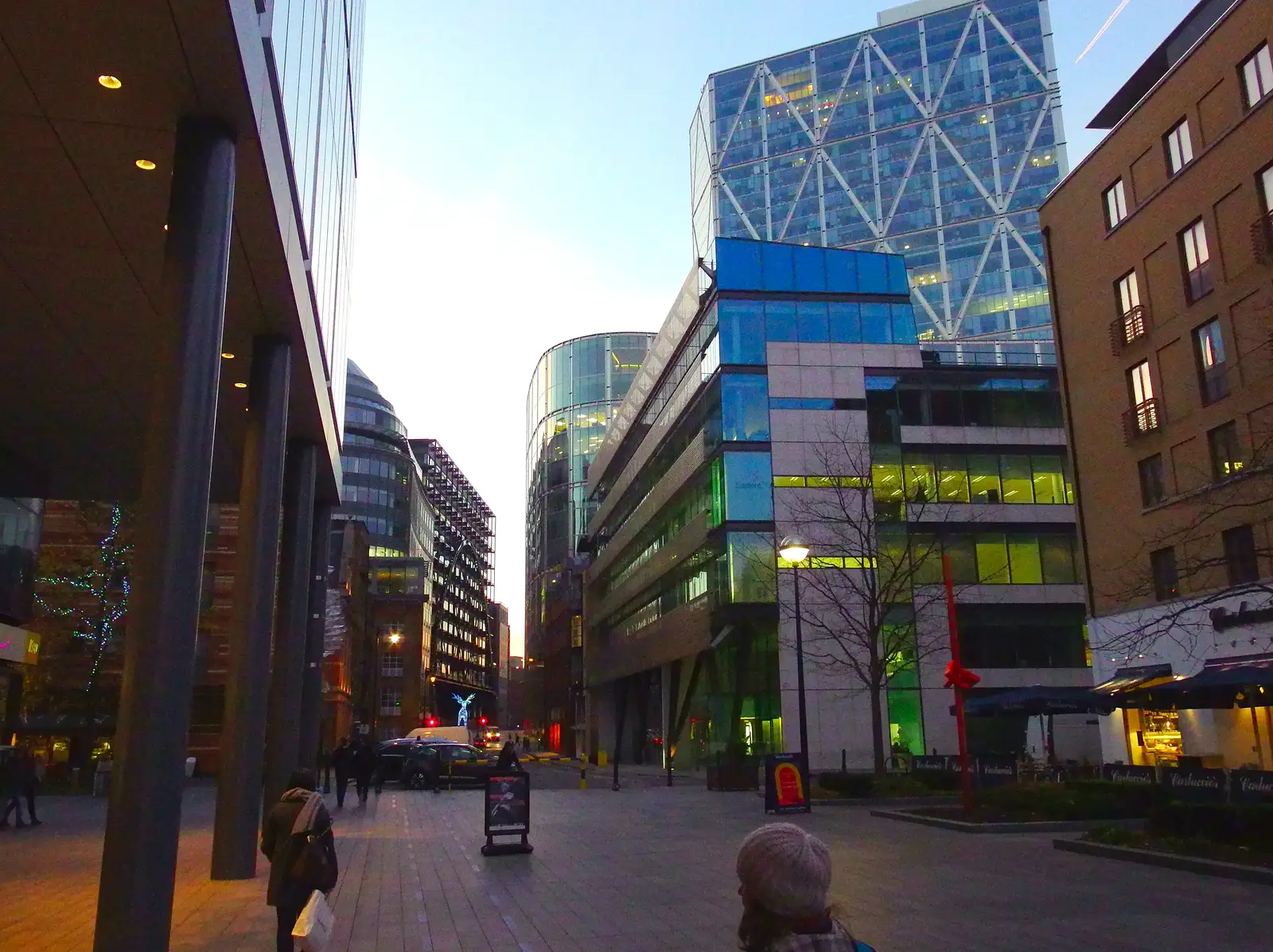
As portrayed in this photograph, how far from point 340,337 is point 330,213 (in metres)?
4.88

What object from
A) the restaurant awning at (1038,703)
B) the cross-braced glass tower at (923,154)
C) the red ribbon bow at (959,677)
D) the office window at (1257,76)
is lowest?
the restaurant awning at (1038,703)

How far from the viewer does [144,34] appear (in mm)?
8445

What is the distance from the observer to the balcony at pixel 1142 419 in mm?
31094

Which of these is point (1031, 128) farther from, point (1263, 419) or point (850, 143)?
point (1263, 419)

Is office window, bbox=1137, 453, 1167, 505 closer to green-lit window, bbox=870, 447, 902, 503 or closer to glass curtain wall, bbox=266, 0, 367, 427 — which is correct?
green-lit window, bbox=870, 447, 902, 503

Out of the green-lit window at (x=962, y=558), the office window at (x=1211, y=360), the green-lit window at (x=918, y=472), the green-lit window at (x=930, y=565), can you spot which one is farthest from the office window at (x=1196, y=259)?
the green-lit window at (x=962, y=558)

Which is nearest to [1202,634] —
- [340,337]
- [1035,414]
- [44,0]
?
[1035,414]

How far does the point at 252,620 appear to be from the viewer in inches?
561

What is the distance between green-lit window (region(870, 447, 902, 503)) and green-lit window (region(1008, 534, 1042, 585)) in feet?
18.5

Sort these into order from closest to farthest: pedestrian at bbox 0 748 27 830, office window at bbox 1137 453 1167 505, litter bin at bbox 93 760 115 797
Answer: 1. pedestrian at bbox 0 748 27 830
2. office window at bbox 1137 453 1167 505
3. litter bin at bbox 93 760 115 797

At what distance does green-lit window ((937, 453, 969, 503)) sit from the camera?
45.8 meters

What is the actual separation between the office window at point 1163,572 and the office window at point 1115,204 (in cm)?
1100

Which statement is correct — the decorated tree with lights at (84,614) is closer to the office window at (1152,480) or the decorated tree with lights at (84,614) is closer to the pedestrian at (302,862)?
the pedestrian at (302,862)

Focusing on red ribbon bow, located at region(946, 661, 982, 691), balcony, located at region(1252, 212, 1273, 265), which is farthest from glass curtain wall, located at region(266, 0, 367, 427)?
balcony, located at region(1252, 212, 1273, 265)
